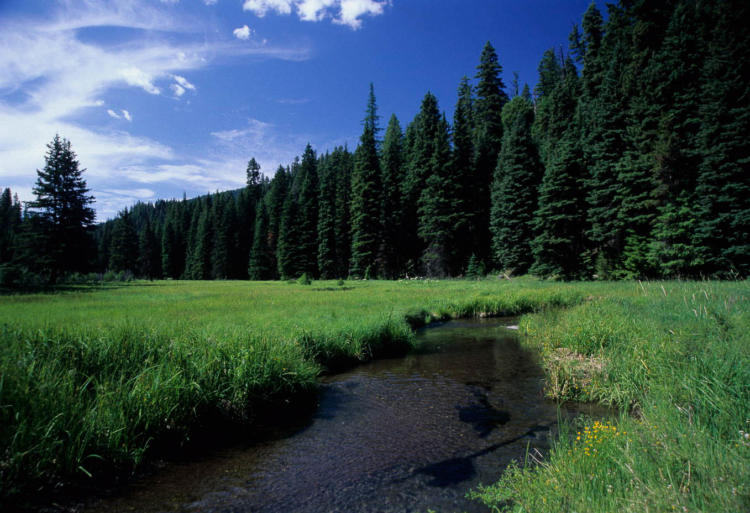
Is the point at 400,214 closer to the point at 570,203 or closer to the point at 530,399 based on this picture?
the point at 570,203

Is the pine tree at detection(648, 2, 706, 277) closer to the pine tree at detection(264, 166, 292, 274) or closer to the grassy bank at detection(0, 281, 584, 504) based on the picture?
the grassy bank at detection(0, 281, 584, 504)

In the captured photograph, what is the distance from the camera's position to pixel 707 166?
934 inches

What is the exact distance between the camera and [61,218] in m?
35.2

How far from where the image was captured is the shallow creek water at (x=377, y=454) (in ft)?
13.7

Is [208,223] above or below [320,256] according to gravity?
above

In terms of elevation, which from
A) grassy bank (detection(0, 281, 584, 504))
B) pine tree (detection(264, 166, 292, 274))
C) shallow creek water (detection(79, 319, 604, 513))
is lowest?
shallow creek water (detection(79, 319, 604, 513))

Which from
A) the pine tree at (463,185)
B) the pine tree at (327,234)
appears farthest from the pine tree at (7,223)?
the pine tree at (463,185)

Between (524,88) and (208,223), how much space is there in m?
76.4

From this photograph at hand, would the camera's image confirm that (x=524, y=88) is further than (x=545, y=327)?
Yes

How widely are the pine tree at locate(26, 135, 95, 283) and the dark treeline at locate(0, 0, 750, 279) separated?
3.86 m

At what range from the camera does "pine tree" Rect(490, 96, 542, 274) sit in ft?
125

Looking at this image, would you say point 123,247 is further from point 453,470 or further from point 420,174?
point 453,470

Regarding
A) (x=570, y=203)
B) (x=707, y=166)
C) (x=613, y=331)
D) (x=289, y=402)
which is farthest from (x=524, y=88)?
(x=289, y=402)

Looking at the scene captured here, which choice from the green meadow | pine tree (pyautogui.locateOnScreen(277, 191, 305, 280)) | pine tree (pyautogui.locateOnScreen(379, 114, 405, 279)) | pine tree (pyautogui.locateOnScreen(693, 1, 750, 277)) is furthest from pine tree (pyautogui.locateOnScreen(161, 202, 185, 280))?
pine tree (pyautogui.locateOnScreen(693, 1, 750, 277))
